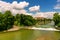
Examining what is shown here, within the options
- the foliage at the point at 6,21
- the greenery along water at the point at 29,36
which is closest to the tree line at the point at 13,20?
the foliage at the point at 6,21

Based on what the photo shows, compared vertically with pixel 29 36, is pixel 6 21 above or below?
above

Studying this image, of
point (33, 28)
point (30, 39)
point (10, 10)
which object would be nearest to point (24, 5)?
point (10, 10)

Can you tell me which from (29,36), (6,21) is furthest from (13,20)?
(29,36)

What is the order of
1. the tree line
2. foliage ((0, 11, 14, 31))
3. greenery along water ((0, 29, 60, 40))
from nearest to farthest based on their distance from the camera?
1. greenery along water ((0, 29, 60, 40))
2. foliage ((0, 11, 14, 31))
3. the tree line

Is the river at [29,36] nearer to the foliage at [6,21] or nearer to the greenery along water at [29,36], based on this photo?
the greenery along water at [29,36]

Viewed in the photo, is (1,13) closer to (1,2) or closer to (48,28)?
(1,2)

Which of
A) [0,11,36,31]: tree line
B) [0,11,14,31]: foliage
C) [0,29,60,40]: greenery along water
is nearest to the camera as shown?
[0,29,60,40]: greenery along water

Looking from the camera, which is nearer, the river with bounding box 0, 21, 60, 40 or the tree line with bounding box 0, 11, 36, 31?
the river with bounding box 0, 21, 60, 40

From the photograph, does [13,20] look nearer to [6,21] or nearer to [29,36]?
[6,21]

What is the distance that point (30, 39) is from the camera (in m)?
11.9

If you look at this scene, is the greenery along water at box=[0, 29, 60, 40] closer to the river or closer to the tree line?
the river

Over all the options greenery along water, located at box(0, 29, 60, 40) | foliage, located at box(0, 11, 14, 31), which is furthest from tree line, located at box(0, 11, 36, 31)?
greenery along water, located at box(0, 29, 60, 40)

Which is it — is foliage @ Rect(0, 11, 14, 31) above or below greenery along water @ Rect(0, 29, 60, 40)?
above

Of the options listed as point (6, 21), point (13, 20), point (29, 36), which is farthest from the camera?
point (13, 20)
